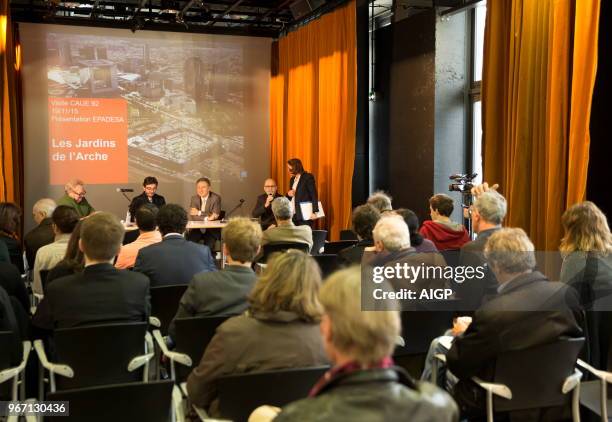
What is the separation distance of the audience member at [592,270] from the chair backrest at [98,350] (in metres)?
2.18

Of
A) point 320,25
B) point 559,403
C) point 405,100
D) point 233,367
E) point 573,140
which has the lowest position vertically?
point 559,403

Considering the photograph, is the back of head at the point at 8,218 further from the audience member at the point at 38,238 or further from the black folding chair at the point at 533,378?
the black folding chair at the point at 533,378

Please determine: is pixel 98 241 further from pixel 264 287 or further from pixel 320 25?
pixel 320 25

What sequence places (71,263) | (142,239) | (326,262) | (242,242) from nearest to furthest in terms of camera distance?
(242,242)
(71,263)
(142,239)
(326,262)

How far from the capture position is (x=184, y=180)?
10484mm

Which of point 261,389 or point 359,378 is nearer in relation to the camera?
point 359,378

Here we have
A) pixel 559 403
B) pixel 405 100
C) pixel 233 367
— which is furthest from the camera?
pixel 405 100

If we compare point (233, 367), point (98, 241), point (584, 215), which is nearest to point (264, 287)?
point (233, 367)

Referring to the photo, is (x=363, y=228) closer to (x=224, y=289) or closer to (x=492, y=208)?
(x=492, y=208)

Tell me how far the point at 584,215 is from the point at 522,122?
7.98 feet

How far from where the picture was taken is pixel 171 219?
13.9 ft

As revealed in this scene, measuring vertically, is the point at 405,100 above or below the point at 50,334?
above

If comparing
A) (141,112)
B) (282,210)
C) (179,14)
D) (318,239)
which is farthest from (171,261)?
(141,112)

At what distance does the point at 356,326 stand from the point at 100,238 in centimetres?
194
